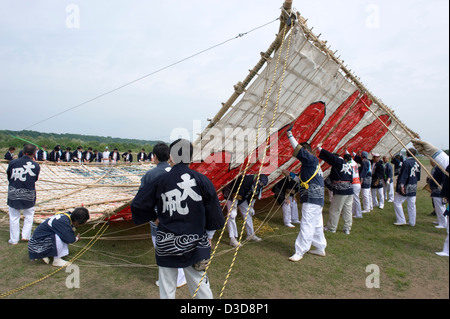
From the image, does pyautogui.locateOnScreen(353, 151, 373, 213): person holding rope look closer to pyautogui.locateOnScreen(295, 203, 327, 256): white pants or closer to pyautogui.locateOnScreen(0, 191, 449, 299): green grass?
pyautogui.locateOnScreen(0, 191, 449, 299): green grass

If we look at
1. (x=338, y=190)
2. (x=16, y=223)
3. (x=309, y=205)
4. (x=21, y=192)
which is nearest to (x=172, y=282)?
(x=309, y=205)

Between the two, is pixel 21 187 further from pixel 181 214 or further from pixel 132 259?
pixel 181 214

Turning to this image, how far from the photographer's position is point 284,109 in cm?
429

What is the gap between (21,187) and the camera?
4738 millimetres

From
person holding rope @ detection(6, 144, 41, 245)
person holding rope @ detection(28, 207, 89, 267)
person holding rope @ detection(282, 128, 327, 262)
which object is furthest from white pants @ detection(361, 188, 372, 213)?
person holding rope @ detection(6, 144, 41, 245)

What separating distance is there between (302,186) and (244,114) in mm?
1631

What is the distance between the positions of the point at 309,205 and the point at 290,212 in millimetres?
2094

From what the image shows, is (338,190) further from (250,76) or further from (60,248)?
(60,248)

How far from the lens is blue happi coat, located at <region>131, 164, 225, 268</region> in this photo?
233 cm

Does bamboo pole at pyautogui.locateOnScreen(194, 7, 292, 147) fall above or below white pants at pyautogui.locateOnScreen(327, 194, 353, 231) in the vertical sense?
above

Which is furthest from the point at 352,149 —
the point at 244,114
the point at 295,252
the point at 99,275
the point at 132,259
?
the point at 99,275

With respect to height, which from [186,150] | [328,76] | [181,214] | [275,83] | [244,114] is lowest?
[181,214]

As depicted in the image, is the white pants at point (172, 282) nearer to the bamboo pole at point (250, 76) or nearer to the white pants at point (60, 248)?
the bamboo pole at point (250, 76)

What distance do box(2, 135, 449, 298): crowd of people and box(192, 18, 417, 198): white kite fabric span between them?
0.42 metres
